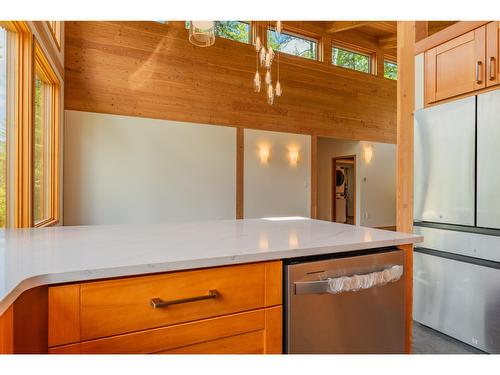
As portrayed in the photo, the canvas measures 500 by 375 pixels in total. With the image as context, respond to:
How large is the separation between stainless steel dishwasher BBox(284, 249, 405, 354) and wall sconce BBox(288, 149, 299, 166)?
196 inches

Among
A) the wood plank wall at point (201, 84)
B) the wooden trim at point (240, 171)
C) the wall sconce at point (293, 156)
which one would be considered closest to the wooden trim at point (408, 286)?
the wooden trim at point (240, 171)

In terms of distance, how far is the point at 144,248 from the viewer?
1161mm

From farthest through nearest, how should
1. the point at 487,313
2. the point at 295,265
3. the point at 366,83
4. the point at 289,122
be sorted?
the point at 366,83, the point at 289,122, the point at 487,313, the point at 295,265

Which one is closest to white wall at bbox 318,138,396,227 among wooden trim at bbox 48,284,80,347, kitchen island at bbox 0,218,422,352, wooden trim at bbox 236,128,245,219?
wooden trim at bbox 236,128,245,219

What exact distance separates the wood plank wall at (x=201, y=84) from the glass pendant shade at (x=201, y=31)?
3.01 meters

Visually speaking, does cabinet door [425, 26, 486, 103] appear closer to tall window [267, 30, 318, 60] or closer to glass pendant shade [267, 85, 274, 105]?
glass pendant shade [267, 85, 274, 105]

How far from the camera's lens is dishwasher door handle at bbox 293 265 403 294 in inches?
46.4

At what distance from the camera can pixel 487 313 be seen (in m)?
2.18

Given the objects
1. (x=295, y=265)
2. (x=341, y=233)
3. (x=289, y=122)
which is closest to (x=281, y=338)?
(x=295, y=265)

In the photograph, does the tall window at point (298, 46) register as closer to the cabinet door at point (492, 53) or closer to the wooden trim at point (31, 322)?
the cabinet door at point (492, 53)

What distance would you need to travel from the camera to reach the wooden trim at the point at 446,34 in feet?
7.55

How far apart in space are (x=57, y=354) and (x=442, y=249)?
8.71ft

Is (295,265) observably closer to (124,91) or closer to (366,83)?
(124,91)
